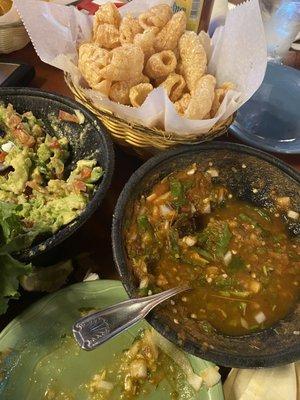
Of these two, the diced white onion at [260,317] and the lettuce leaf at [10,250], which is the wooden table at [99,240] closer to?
the lettuce leaf at [10,250]

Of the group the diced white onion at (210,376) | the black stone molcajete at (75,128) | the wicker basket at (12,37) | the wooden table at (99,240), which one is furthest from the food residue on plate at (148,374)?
the wicker basket at (12,37)

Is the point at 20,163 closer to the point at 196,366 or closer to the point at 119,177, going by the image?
the point at 119,177

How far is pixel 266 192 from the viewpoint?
4.98 feet

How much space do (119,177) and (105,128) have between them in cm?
25

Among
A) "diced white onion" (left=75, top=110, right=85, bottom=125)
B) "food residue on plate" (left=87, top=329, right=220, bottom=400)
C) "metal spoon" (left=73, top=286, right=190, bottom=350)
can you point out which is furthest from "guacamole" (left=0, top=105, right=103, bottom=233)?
"food residue on plate" (left=87, top=329, right=220, bottom=400)

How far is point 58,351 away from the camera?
1219 mm

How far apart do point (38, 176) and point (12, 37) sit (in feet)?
3.17

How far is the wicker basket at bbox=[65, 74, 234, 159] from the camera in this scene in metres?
1.47

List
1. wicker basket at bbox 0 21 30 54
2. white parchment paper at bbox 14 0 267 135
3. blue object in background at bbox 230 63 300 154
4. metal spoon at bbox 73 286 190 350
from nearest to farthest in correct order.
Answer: metal spoon at bbox 73 286 190 350, white parchment paper at bbox 14 0 267 135, blue object in background at bbox 230 63 300 154, wicker basket at bbox 0 21 30 54

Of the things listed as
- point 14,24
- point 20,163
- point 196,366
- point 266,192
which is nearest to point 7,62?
point 14,24

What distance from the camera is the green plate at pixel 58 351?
1.14 m

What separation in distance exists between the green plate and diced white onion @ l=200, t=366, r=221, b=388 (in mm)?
14

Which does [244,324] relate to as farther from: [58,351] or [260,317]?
[58,351]

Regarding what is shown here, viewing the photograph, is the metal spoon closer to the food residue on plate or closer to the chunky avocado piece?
the food residue on plate
